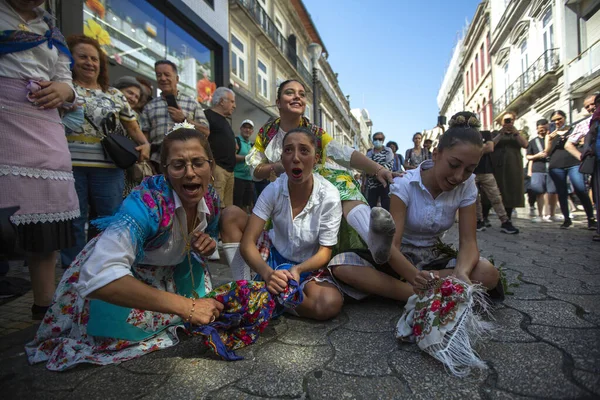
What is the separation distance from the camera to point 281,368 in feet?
4.22

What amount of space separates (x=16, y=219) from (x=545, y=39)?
2016cm

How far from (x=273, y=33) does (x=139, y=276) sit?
16238 millimetres

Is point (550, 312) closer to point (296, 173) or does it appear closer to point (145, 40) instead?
point (296, 173)

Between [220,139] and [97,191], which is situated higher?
[220,139]

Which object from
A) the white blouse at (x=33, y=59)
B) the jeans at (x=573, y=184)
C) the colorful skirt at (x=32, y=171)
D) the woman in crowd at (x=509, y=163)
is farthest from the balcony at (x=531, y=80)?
the colorful skirt at (x=32, y=171)

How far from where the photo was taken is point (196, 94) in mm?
8562

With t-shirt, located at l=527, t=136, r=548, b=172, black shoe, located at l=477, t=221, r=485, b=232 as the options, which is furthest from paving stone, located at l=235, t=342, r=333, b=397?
t-shirt, located at l=527, t=136, r=548, b=172

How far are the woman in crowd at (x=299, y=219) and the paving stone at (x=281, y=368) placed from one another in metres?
0.38

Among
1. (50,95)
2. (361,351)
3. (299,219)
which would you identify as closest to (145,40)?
(50,95)

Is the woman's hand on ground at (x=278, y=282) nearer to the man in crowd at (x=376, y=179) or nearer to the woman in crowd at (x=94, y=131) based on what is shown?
the woman in crowd at (x=94, y=131)

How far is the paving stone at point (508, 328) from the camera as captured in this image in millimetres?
1455

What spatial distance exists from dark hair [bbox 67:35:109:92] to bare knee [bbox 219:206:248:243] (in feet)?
5.01

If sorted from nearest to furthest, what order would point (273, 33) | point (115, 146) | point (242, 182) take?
point (115, 146), point (242, 182), point (273, 33)

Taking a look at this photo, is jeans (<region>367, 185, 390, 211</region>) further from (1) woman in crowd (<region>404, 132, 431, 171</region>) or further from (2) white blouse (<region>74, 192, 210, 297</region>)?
(2) white blouse (<region>74, 192, 210, 297</region>)
